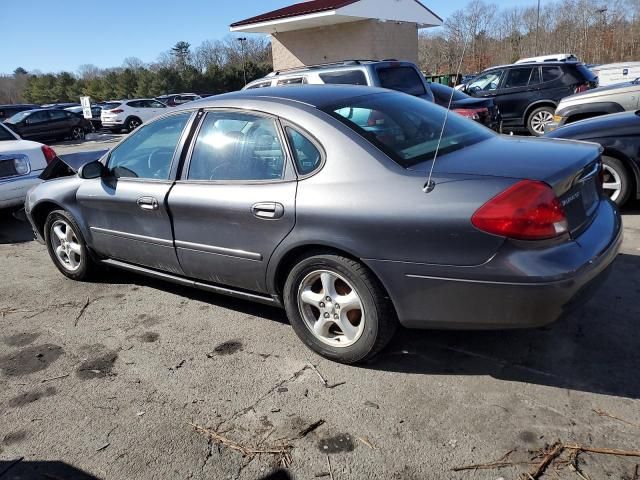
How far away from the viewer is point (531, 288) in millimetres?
2479

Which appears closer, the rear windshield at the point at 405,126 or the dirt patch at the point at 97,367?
the rear windshield at the point at 405,126

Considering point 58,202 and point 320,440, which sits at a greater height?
point 58,202

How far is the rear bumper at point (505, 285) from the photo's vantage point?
8.18 feet

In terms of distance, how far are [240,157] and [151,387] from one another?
150 centimetres

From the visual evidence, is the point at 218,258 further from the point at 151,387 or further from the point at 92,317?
the point at 92,317

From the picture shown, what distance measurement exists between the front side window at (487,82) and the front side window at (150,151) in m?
10.2

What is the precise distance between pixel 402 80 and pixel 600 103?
3.02 meters

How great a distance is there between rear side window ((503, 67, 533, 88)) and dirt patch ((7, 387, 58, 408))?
11651mm

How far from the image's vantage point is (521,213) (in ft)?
8.17

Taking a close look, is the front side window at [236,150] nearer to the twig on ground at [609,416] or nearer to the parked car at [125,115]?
the twig on ground at [609,416]

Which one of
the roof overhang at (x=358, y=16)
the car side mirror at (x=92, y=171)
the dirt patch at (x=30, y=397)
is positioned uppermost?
the roof overhang at (x=358, y=16)

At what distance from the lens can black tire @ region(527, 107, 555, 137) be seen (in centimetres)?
1178

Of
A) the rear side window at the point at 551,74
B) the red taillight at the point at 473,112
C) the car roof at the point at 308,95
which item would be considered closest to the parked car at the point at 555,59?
the rear side window at the point at 551,74

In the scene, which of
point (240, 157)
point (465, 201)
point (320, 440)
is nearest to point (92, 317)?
point (240, 157)
